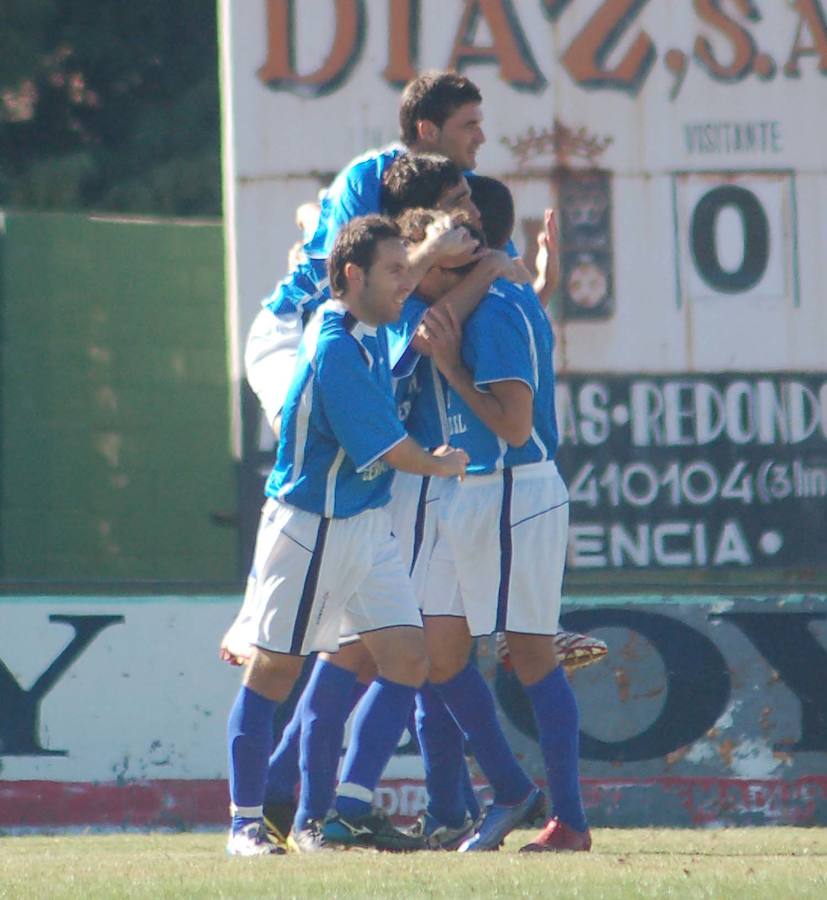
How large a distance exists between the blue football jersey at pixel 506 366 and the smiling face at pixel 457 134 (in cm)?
45

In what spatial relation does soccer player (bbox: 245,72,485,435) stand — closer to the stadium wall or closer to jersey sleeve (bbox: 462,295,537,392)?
jersey sleeve (bbox: 462,295,537,392)

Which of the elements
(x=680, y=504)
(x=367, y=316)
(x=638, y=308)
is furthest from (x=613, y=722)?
(x=367, y=316)

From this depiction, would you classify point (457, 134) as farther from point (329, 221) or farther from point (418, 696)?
point (418, 696)

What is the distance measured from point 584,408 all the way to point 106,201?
7.41 metres

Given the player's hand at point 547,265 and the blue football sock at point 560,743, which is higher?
the player's hand at point 547,265

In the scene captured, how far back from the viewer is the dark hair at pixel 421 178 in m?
5.34

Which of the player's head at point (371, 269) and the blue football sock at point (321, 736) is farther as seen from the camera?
the blue football sock at point (321, 736)

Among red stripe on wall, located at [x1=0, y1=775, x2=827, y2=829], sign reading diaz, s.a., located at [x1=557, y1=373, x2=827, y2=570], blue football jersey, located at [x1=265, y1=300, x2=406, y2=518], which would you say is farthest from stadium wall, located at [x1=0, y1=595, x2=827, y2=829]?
blue football jersey, located at [x1=265, y1=300, x2=406, y2=518]

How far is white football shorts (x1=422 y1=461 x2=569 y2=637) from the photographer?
Answer: 210 inches

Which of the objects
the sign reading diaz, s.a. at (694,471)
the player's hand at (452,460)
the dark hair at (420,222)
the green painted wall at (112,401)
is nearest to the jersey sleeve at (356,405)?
the player's hand at (452,460)

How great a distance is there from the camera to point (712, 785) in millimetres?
7230

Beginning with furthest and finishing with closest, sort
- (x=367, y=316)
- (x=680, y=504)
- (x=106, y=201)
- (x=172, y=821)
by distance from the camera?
(x=106, y=201)
(x=680, y=504)
(x=172, y=821)
(x=367, y=316)

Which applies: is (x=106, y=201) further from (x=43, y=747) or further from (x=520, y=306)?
(x=520, y=306)

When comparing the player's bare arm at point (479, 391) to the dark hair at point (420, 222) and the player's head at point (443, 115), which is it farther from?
the player's head at point (443, 115)
